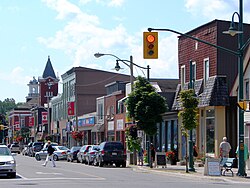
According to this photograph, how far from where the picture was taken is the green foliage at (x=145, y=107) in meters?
40.3

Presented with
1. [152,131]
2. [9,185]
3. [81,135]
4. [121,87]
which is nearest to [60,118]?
[81,135]

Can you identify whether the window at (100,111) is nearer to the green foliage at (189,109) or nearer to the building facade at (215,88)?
the building facade at (215,88)

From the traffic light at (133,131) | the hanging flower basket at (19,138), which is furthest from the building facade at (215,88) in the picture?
the hanging flower basket at (19,138)

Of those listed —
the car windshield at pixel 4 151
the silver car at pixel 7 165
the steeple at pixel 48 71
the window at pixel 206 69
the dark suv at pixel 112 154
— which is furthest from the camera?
the steeple at pixel 48 71

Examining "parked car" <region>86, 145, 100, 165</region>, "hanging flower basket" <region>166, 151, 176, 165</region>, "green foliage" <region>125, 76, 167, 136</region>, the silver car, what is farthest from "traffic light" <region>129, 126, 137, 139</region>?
the silver car

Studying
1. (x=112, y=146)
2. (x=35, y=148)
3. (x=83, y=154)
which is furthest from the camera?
(x=35, y=148)

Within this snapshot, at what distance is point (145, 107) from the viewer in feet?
133

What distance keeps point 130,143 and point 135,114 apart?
389 cm

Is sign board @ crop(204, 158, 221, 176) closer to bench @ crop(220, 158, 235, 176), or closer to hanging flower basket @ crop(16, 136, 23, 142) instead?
bench @ crop(220, 158, 235, 176)

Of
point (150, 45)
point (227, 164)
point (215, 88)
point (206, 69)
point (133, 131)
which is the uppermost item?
point (206, 69)

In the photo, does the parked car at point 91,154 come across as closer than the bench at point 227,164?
No

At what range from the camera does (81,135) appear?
74250mm

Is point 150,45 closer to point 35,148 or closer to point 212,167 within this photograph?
point 212,167

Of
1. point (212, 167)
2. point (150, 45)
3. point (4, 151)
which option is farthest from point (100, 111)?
point (150, 45)
